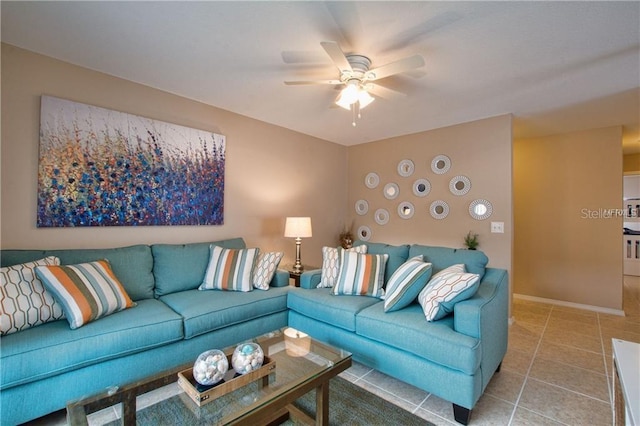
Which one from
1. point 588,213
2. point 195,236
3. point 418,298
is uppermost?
point 588,213

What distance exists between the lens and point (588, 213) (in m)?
3.92

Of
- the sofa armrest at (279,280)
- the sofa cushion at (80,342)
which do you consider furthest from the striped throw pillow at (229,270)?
the sofa cushion at (80,342)

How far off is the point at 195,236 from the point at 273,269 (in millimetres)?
933

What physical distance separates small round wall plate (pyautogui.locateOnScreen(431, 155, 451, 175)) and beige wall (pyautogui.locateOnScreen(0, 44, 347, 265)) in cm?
150

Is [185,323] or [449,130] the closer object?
[185,323]

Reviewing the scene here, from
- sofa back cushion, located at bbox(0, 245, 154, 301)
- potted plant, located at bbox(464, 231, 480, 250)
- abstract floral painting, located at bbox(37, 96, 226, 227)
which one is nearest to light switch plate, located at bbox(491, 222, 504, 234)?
potted plant, located at bbox(464, 231, 480, 250)

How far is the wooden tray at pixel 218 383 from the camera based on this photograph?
4.42 ft

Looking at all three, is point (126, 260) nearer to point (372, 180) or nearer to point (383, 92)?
point (383, 92)

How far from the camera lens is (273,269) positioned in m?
2.89

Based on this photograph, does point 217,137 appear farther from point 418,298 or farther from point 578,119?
point 578,119

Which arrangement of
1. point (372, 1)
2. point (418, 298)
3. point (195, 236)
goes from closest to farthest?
point (372, 1)
point (418, 298)
point (195, 236)

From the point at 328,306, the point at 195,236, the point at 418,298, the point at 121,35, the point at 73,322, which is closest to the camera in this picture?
the point at 73,322

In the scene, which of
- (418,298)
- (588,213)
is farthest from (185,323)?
(588,213)

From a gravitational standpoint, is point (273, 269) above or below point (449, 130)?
below
